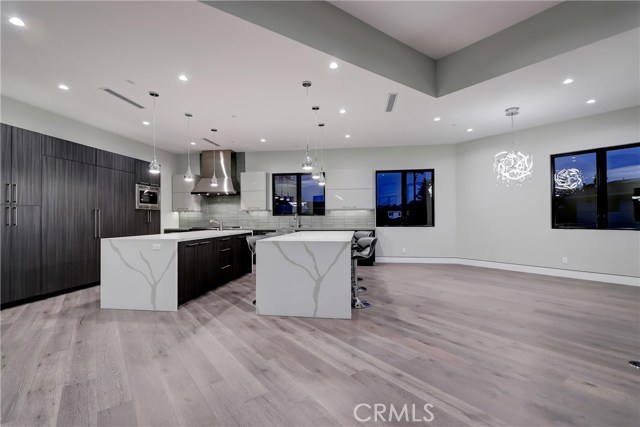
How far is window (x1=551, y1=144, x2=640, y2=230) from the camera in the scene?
4.53 metres

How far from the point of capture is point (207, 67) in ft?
10.0

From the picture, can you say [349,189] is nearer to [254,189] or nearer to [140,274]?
[254,189]

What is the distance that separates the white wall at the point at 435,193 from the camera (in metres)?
6.59

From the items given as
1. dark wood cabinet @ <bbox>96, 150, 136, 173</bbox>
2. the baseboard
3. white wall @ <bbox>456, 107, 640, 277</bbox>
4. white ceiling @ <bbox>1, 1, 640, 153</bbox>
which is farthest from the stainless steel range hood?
white wall @ <bbox>456, 107, 640, 277</bbox>

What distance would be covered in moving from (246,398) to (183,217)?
6576 mm

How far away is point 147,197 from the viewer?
18.7ft

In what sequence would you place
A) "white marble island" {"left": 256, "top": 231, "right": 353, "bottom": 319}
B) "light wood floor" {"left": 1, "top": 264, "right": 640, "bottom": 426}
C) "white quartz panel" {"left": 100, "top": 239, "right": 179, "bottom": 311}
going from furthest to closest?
"white quartz panel" {"left": 100, "top": 239, "right": 179, "bottom": 311} → "white marble island" {"left": 256, "top": 231, "right": 353, "bottom": 319} → "light wood floor" {"left": 1, "top": 264, "right": 640, "bottom": 426}

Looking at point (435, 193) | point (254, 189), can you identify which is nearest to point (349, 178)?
point (435, 193)

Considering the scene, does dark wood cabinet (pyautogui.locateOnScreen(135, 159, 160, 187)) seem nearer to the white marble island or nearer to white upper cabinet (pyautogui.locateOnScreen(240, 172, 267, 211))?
white upper cabinet (pyautogui.locateOnScreen(240, 172, 267, 211))

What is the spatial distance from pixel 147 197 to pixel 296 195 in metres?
3.34

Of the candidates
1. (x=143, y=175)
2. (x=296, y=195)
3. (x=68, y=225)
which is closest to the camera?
(x=68, y=225)

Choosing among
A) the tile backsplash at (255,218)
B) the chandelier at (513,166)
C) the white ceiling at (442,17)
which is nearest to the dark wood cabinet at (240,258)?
the tile backsplash at (255,218)

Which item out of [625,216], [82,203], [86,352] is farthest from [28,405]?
[625,216]

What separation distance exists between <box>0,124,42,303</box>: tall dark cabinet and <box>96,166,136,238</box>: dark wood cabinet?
2.92 feet
